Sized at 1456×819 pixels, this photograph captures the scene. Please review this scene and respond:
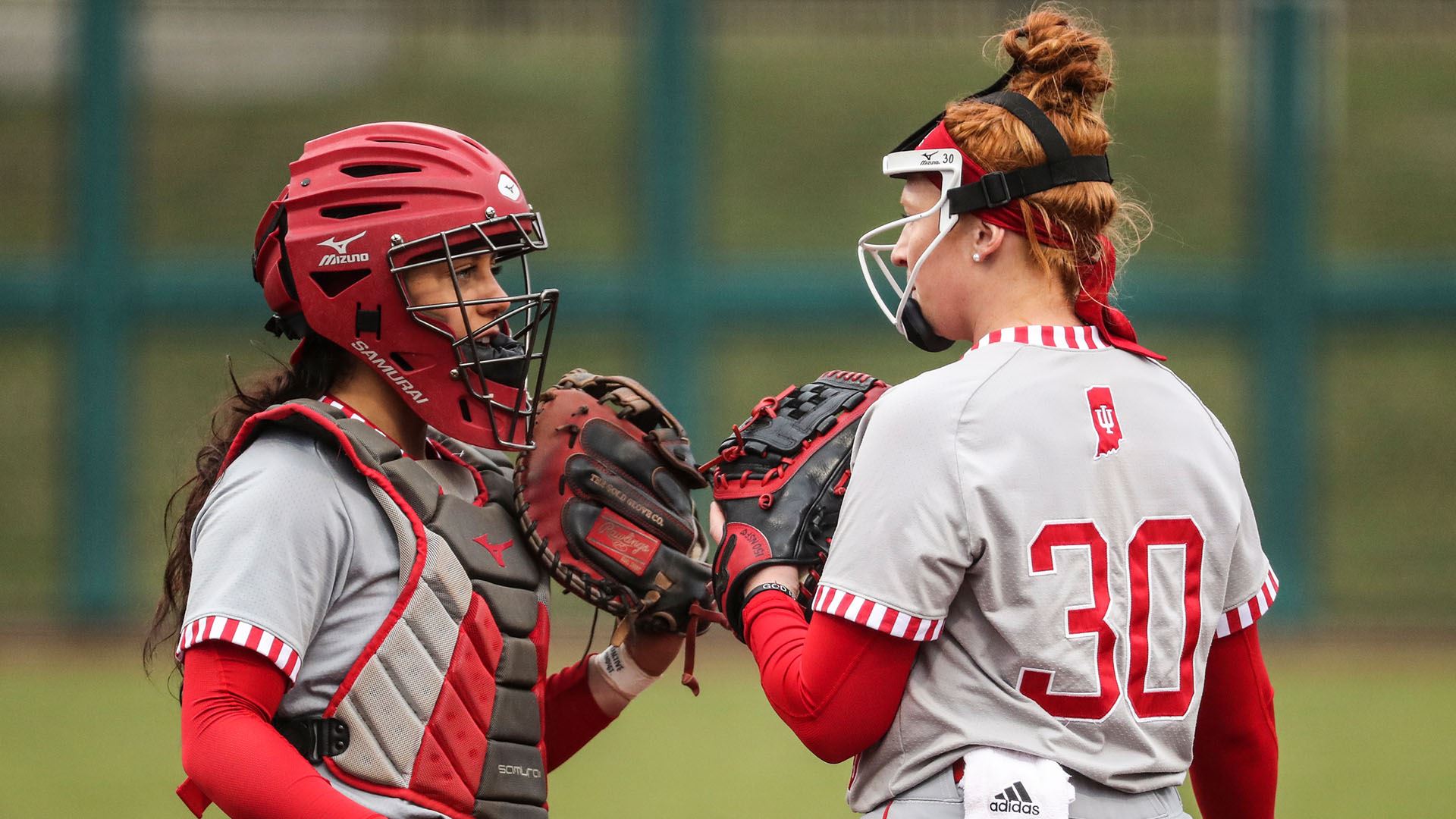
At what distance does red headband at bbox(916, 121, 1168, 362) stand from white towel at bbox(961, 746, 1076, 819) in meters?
0.63

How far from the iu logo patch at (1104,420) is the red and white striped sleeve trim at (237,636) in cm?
119

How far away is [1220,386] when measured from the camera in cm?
1046

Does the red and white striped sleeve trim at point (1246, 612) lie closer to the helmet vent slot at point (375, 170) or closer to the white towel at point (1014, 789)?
the white towel at point (1014, 789)

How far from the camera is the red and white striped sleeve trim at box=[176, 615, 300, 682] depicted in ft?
6.71

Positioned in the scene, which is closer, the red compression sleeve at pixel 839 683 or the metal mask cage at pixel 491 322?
the red compression sleeve at pixel 839 683

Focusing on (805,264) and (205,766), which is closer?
(205,766)

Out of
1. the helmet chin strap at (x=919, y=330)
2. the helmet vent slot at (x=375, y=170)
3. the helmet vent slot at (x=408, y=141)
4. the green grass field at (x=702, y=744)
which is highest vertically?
the helmet vent slot at (x=408, y=141)

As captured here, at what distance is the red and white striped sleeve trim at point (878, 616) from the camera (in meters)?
2.03

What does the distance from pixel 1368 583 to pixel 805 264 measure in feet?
15.0

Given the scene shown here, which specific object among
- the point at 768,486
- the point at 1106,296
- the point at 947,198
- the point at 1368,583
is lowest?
the point at 1368,583

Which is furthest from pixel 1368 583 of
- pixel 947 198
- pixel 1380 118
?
pixel 947 198

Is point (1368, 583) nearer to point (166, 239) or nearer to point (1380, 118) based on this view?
point (1380, 118)

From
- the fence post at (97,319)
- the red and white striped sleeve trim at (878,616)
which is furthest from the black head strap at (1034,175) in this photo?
the fence post at (97,319)

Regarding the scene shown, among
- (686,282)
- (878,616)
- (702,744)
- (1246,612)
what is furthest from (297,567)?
(686,282)
